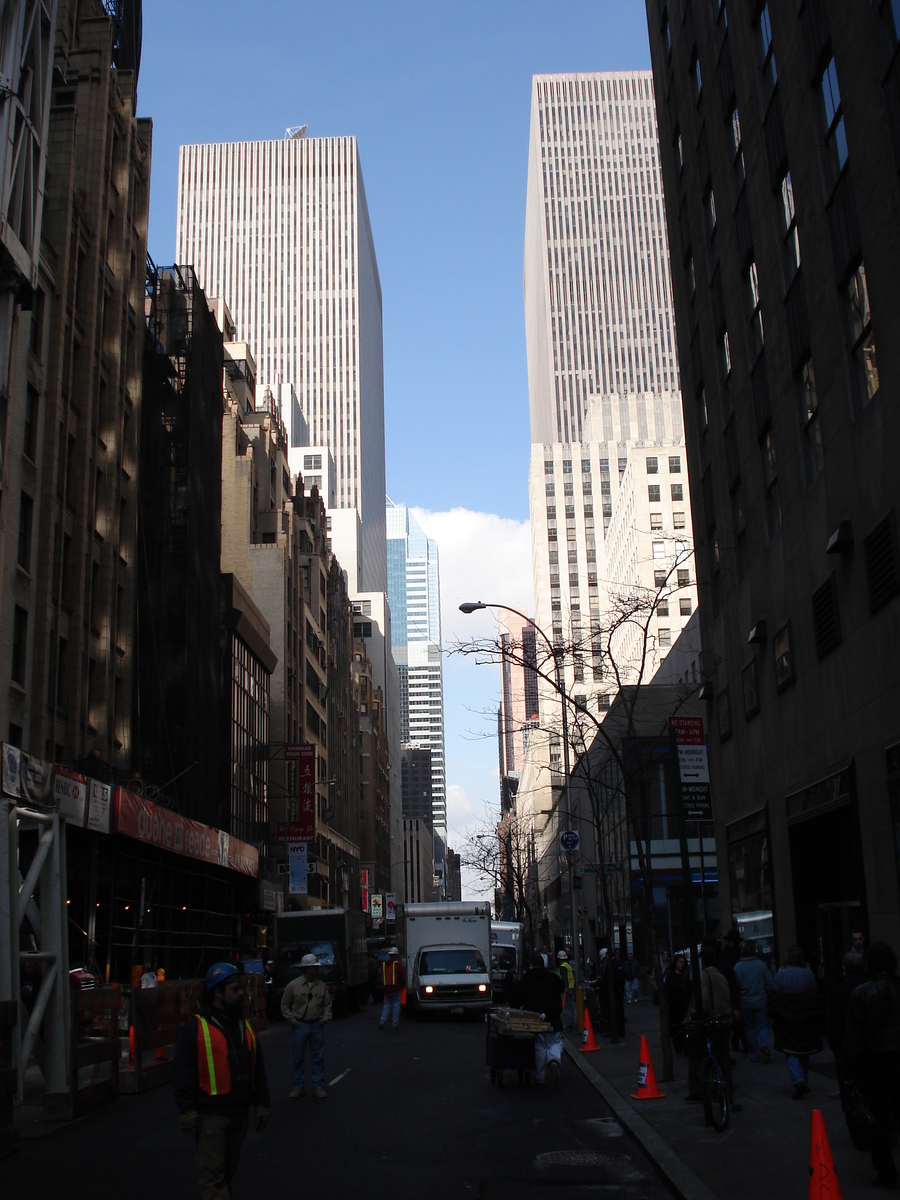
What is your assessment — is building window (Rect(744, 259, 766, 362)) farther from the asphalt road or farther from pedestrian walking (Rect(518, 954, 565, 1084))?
the asphalt road

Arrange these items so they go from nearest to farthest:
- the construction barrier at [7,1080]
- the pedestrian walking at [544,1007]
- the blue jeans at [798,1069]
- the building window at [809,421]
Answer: the construction barrier at [7,1080] → the blue jeans at [798,1069] → the pedestrian walking at [544,1007] → the building window at [809,421]

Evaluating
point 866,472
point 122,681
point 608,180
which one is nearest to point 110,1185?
point 866,472

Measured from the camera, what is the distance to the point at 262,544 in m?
74.5

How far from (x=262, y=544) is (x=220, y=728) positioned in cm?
2338

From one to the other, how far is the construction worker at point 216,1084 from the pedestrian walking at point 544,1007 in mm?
10085

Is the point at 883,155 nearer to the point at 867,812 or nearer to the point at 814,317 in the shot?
the point at 814,317

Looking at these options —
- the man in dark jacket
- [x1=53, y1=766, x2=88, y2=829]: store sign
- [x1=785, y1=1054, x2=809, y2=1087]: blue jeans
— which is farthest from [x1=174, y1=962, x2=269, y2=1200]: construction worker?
[x1=53, y1=766, x2=88, y2=829]: store sign

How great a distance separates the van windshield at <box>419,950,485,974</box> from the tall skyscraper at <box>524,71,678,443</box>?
152 meters

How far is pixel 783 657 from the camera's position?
2350 centimetres

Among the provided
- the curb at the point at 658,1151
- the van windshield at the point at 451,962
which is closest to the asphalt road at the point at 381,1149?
the curb at the point at 658,1151

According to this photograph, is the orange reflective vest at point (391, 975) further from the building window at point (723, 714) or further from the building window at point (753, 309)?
the building window at point (753, 309)

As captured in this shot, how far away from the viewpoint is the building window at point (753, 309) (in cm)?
2529

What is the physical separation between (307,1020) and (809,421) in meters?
13.7

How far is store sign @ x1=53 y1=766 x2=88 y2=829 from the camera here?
933 inches
